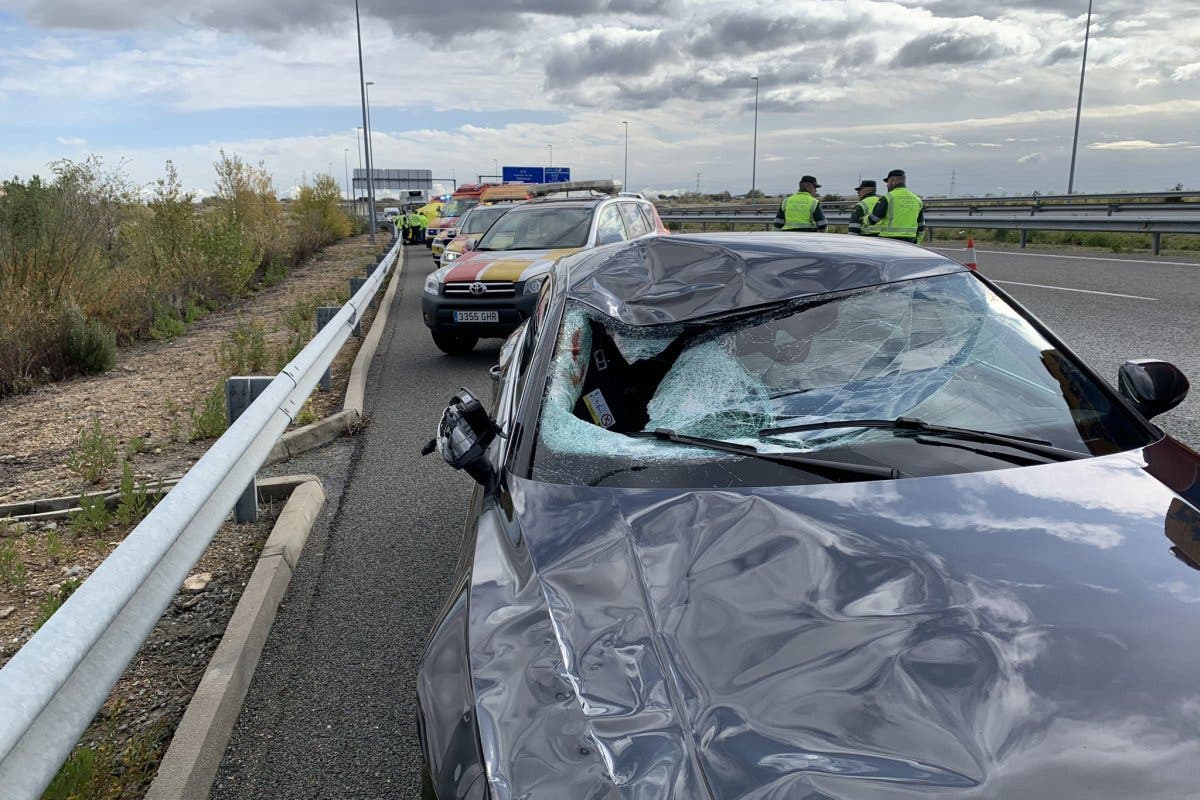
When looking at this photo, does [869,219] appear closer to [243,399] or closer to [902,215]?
[902,215]

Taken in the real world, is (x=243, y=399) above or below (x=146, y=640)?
above

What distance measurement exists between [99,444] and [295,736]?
150 inches

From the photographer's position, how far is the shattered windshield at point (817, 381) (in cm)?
270

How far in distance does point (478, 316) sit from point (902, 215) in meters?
5.85

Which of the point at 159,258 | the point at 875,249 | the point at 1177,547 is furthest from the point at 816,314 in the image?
the point at 159,258

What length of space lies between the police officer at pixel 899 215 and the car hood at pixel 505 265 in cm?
428

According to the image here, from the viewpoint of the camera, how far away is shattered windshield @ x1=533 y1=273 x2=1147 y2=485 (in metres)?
2.70

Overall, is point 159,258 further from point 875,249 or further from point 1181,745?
point 1181,745

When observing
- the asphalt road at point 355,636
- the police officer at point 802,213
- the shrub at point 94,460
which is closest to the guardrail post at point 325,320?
the asphalt road at point 355,636

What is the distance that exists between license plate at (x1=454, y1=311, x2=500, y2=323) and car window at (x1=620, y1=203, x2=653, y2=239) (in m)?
2.52

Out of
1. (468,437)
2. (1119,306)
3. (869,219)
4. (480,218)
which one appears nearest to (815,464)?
(468,437)

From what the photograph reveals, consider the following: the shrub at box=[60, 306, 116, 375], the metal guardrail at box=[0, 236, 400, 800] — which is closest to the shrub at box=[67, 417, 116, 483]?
the metal guardrail at box=[0, 236, 400, 800]

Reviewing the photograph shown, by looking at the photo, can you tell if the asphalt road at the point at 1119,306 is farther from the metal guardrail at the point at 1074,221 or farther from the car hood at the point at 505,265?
the car hood at the point at 505,265

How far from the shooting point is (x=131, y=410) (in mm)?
7953
